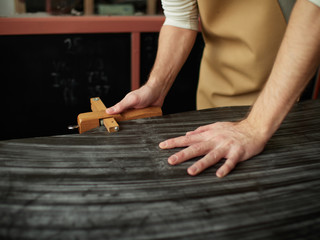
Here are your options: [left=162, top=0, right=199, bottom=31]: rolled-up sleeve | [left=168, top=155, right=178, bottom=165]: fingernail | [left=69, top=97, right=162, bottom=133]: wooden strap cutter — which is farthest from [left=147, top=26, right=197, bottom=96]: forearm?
[left=168, top=155, right=178, bottom=165]: fingernail

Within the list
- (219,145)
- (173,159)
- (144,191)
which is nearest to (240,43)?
(219,145)

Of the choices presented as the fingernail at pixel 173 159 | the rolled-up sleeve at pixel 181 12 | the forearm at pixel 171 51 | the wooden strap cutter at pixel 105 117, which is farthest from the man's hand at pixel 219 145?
Answer: the rolled-up sleeve at pixel 181 12

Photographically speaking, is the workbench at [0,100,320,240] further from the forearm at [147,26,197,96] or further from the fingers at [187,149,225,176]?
the forearm at [147,26,197,96]

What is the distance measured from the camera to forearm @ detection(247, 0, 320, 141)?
0.84m

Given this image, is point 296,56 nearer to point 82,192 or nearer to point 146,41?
point 82,192

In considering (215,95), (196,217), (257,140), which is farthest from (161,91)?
(196,217)

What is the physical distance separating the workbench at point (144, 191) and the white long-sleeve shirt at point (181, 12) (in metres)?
0.60

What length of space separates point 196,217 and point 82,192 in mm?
275

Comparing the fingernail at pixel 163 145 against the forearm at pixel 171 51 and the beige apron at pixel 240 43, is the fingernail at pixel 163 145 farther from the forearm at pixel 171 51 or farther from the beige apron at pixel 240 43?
the beige apron at pixel 240 43

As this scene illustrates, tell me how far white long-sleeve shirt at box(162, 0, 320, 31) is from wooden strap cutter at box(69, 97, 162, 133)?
1.43 ft

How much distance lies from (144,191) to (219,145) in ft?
0.92

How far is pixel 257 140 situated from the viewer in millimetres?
930

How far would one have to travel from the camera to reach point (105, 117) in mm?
1098

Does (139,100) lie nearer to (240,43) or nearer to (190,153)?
(190,153)
